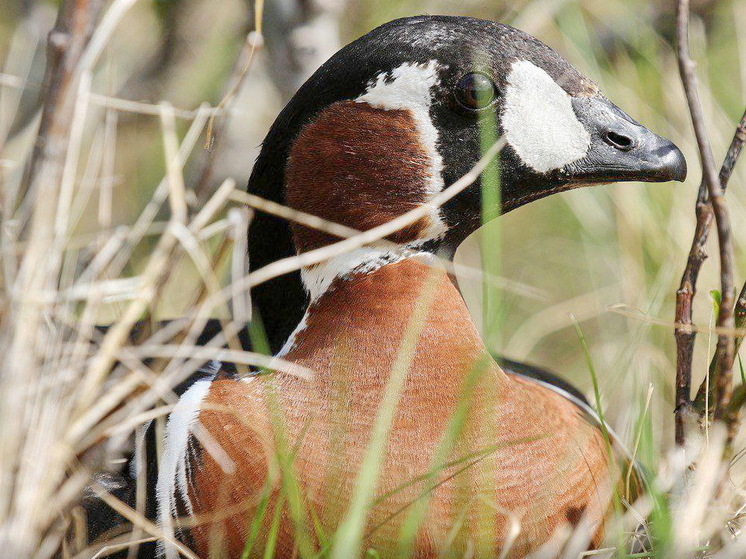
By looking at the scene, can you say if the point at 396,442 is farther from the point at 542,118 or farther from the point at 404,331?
the point at 542,118

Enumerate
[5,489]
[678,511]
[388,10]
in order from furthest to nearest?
[388,10]
[678,511]
[5,489]

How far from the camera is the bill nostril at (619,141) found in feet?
5.71

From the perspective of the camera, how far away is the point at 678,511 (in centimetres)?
160

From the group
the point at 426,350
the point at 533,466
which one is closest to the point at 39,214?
the point at 426,350

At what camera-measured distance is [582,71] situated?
120 inches

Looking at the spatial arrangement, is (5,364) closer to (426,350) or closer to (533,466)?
(426,350)

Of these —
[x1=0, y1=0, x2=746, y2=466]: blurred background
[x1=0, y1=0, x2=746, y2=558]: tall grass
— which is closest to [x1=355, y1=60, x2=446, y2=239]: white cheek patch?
[x1=0, y1=0, x2=746, y2=558]: tall grass

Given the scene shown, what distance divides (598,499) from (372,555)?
453 mm

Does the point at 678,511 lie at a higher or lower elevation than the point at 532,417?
lower

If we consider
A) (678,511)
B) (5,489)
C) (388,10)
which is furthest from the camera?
(388,10)

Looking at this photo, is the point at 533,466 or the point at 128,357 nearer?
the point at 128,357

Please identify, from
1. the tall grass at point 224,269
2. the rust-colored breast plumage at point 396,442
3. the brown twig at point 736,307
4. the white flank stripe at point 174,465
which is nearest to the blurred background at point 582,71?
the tall grass at point 224,269

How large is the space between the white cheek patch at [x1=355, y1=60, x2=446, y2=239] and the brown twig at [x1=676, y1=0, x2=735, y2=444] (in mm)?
438

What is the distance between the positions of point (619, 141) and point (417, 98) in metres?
0.36
